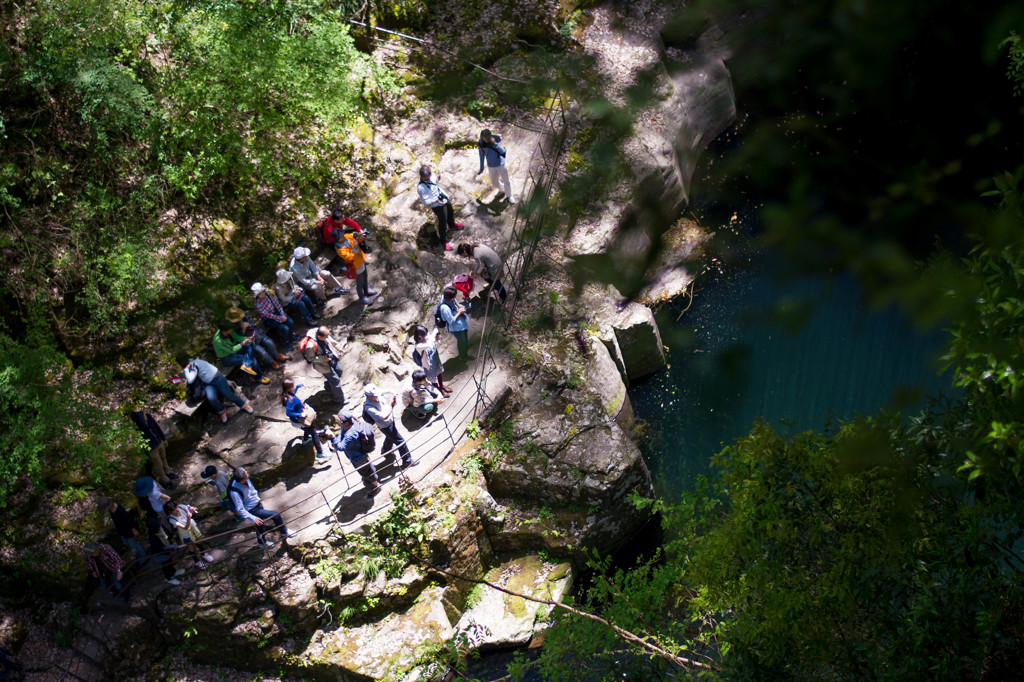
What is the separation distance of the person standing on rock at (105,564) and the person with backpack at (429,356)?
175 inches

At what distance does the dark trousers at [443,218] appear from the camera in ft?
32.1

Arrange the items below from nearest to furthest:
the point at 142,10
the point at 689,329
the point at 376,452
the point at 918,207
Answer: the point at 918,207 → the point at 142,10 → the point at 376,452 → the point at 689,329

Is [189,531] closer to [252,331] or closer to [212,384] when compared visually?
[212,384]

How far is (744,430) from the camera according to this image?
10.6 m

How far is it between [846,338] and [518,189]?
5787 millimetres

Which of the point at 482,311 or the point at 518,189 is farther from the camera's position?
the point at 518,189

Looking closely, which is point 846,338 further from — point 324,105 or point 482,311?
point 324,105

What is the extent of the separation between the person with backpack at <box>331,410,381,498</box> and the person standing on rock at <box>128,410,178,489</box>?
7.06 feet

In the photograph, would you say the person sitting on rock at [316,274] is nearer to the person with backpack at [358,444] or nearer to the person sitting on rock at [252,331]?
the person sitting on rock at [252,331]

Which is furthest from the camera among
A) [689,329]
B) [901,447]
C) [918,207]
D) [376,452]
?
[689,329]

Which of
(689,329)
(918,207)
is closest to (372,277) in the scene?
(689,329)

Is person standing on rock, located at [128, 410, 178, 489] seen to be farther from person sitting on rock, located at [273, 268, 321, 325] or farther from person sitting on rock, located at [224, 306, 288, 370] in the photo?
person sitting on rock, located at [273, 268, 321, 325]

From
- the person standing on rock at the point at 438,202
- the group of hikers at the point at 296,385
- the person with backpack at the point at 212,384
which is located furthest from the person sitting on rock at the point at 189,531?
the person standing on rock at the point at 438,202

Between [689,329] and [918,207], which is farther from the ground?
[918,207]
